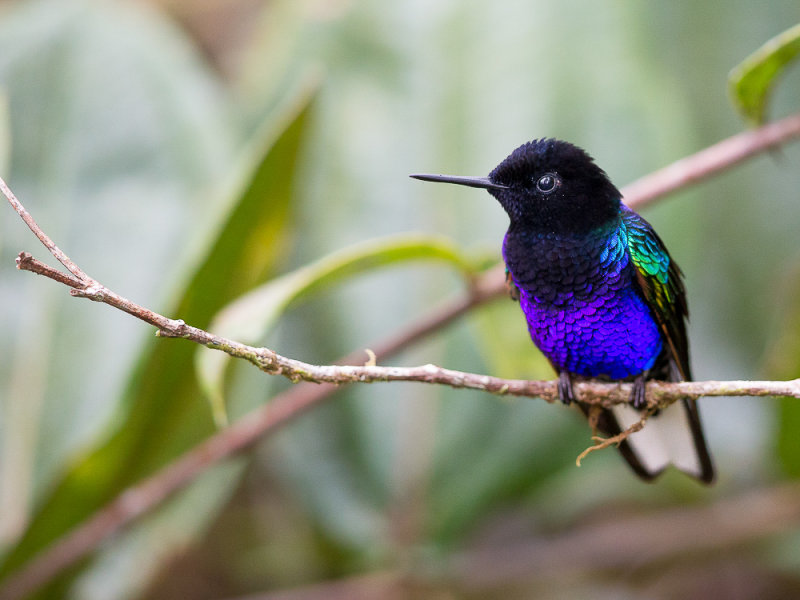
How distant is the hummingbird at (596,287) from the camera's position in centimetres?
157

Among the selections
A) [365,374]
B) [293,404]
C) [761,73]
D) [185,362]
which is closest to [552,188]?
[365,374]

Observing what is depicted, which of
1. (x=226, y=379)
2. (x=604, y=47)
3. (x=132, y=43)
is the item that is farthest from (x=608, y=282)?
(x=132, y=43)

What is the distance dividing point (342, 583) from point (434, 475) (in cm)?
45

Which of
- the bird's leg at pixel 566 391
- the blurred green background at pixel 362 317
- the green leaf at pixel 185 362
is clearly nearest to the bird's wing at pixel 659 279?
the bird's leg at pixel 566 391

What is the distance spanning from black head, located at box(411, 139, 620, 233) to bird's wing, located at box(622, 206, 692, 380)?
0.06 m

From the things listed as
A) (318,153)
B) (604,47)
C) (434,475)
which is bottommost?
(434,475)

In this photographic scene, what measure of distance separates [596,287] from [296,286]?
0.58 m

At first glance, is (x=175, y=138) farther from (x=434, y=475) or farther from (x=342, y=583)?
(x=342, y=583)

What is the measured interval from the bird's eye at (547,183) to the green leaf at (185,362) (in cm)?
65

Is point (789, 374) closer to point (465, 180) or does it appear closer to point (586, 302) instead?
point (586, 302)

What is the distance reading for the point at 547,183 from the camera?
1.52 meters

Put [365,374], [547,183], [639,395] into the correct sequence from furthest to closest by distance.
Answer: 1. [639,395]
2. [547,183]
3. [365,374]

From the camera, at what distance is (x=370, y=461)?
8.86 feet

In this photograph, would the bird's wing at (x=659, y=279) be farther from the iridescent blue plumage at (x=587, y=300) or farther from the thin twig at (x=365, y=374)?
the thin twig at (x=365, y=374)
